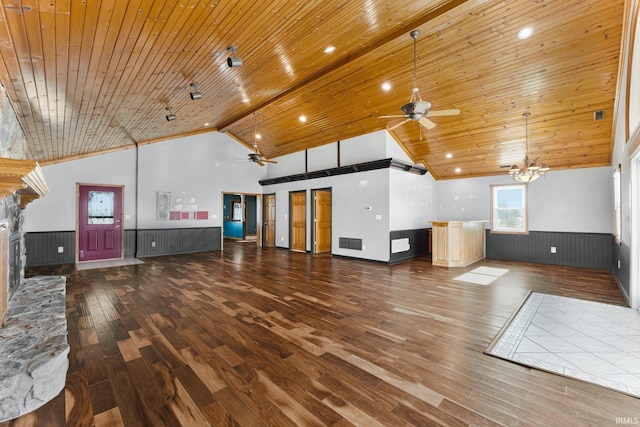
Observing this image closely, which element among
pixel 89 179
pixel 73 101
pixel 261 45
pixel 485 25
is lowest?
pixel 89 179

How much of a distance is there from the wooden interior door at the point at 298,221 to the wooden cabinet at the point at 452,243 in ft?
13.6

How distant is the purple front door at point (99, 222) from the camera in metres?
7.47

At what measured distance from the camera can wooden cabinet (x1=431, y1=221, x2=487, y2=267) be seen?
6824 millimetres

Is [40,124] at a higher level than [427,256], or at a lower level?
higher

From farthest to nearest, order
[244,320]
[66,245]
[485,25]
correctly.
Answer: [66,245], [485,25], [244,320]

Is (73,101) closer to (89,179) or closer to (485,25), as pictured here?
(89,179)

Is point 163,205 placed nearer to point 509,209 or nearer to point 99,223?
point 99,223

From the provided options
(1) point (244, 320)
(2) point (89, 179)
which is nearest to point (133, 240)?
(2) point (89, 179)

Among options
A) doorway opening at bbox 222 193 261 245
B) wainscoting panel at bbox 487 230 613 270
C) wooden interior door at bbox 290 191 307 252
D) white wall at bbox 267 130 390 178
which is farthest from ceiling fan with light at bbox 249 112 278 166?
wainscoting panel at bbox 487 230 613 270

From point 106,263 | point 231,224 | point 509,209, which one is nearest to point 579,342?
point 509,209

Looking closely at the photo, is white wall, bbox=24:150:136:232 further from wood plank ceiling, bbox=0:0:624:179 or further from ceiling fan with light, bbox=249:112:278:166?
ceiling fan with light, bbox=249:112:278:166

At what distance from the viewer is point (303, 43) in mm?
4215

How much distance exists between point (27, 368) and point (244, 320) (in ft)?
6.00

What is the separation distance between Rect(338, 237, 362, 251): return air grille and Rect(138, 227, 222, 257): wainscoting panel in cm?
434
